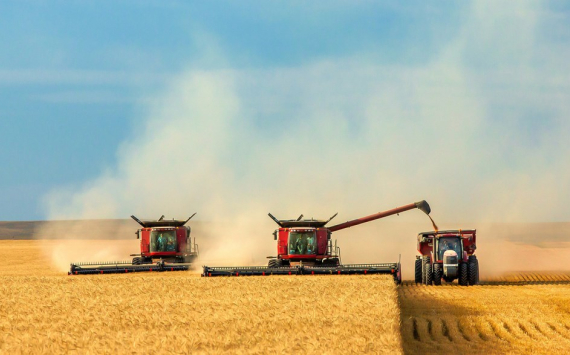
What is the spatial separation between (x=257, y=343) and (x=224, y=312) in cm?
402

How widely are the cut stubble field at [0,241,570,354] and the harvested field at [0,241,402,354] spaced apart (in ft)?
0.09

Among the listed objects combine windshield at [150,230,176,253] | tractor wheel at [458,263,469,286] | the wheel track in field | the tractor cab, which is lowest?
the wheel track in field

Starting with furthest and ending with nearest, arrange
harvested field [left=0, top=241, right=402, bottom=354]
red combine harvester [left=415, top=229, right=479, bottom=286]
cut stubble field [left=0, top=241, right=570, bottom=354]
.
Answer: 1. red combine harvester [left=415, top=229, right=479, bottom=286]
2. cut stubble field [left=0, top=241, right=570, bottom=354]
3. harvested field [left=0, top=241, right=402, bottom=354]

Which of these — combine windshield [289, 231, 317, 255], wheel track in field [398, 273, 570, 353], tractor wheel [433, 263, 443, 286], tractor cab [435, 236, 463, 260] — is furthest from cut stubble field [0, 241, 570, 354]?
combine windshield [289, 231, 317, 255]

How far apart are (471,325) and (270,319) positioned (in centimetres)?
619

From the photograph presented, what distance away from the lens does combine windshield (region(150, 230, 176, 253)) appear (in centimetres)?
4434

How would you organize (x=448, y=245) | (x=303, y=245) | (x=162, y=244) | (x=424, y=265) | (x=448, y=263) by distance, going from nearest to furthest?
(x=448, y=263) < (x=424, y=265) < (x=448, y=245) < (x=303, y=245) < (x=162, y=244)

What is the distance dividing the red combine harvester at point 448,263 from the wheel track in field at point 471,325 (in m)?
4.08

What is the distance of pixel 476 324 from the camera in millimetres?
21281

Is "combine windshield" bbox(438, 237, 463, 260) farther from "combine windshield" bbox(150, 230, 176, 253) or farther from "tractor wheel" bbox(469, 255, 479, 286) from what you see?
"combine windshield" bbox(150, 230, 176, 253)

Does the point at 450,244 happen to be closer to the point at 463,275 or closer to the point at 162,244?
the point at 463,275

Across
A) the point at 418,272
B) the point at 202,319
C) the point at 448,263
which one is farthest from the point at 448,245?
the point at 202,319

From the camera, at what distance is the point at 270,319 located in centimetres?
A: 1728

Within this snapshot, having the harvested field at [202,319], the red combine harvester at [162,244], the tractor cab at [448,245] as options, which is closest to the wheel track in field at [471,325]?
the harvested field at [202,319]
